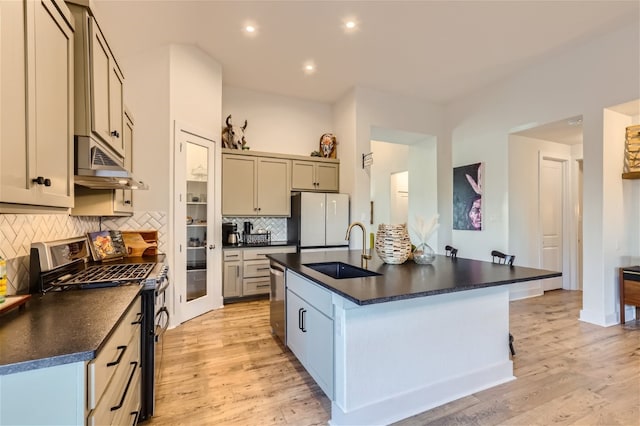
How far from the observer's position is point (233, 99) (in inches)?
188

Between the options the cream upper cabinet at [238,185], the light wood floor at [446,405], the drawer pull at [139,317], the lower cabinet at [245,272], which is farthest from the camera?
the cream upper cabinet at [238,185]

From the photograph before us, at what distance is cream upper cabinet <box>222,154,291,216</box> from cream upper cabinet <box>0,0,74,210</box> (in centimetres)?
295

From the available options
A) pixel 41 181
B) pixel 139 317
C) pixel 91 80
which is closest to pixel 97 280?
pixel 139 317

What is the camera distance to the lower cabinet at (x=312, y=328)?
188 centimetres

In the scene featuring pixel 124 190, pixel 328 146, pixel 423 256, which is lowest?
pixel 423 256

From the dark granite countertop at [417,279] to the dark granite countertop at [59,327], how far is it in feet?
3.29

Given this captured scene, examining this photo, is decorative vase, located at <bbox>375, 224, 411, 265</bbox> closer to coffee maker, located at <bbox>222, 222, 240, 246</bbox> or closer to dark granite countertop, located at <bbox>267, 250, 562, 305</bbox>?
dark granite countertop, located at <bbox>267, 250, 562, 305</bbox>

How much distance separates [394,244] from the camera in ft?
7.76

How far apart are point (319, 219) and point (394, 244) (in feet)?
7.34

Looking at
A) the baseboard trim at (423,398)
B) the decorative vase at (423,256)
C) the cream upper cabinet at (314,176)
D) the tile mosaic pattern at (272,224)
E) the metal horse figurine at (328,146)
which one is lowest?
the baseboard trim at (423,398)

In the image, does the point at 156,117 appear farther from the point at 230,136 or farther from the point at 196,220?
the point at 196,220

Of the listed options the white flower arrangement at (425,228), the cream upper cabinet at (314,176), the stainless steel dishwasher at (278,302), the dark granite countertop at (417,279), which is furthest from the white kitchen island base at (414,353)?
the cream upper cabinet at (314,176)

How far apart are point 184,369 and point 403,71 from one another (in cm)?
435

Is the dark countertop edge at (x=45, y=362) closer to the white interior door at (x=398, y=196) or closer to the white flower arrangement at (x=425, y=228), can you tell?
the white flower arrangement at (x=425, y=228)
